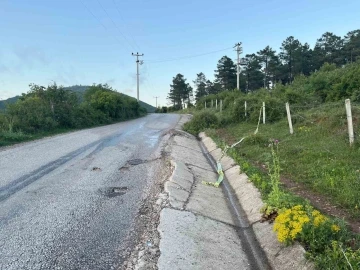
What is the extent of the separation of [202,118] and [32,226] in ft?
49.4

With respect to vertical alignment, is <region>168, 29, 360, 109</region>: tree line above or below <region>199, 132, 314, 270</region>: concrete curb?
above

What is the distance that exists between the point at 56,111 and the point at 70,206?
1753cm

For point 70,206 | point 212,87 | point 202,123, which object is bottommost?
point 70,206

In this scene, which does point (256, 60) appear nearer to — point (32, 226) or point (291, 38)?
point (291, 38)

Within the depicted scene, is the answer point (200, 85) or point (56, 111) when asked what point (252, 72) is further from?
point (56, 111)

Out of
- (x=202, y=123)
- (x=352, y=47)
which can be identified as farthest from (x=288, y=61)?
(x=202, y=123)

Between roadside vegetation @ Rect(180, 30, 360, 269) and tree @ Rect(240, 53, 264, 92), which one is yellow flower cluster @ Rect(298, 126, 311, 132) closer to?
roadside vegetation @ Rect(180, 30, 360, 269)

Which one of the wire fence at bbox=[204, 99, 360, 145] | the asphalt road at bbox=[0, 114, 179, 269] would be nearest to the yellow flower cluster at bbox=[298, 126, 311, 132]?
the wire fence at bbox=[204, 99, 360, 145]

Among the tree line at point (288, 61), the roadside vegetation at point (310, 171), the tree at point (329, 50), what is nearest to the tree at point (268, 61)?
the tree line at point (288, 61)

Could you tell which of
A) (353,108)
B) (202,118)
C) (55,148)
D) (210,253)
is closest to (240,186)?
(210,253)

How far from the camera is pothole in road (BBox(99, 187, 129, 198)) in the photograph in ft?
21.5

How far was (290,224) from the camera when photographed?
416 cm

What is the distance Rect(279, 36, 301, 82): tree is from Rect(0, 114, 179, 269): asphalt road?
182 feet

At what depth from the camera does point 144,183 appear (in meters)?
7.42
